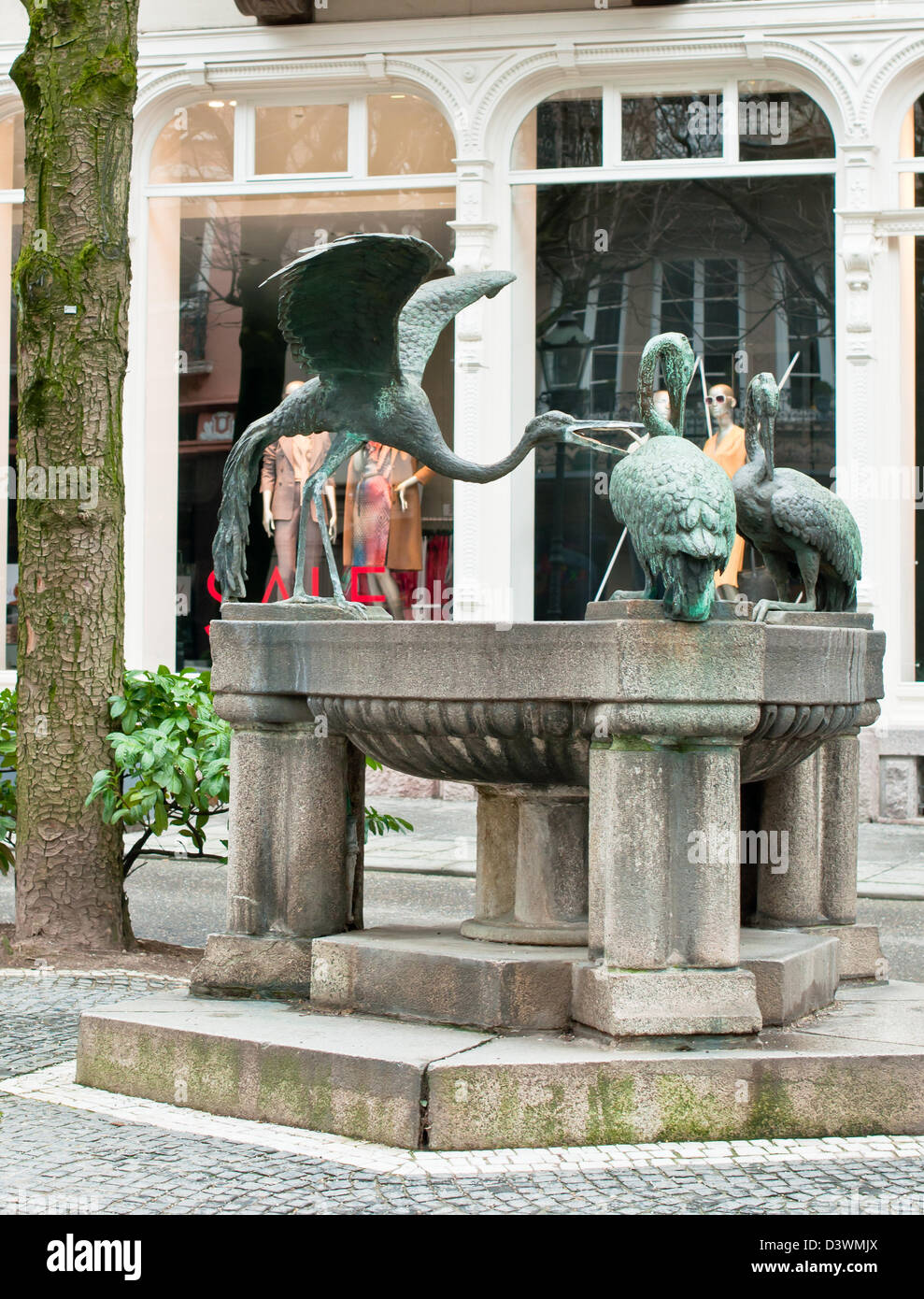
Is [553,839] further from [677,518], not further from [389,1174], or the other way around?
[389,1174]

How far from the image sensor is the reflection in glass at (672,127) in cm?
1416

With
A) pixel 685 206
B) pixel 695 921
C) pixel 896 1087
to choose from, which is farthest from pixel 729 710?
pixel 685 206

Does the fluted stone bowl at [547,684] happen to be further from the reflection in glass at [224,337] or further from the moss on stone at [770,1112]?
the reflection in glass at [224,337]

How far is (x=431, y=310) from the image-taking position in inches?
239

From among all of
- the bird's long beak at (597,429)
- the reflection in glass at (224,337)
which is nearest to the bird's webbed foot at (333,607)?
the bird's long beak at (597,429)

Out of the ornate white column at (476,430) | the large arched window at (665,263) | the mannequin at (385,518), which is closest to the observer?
the large arched window at (665,263)

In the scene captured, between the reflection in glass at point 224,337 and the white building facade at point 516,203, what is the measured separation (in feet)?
0.10

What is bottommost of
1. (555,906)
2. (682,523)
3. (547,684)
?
(555,906)

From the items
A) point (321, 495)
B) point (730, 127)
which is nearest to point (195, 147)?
point (730, 127)

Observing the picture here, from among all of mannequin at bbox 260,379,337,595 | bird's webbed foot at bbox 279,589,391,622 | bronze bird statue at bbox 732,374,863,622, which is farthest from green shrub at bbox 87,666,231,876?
mannequin at bbox 260,379,337,595

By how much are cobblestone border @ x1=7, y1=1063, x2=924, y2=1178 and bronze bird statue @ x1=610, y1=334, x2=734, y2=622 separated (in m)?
1.44

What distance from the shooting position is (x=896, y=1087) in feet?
15.5

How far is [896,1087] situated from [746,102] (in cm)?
1104

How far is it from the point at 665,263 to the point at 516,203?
1.38 m
